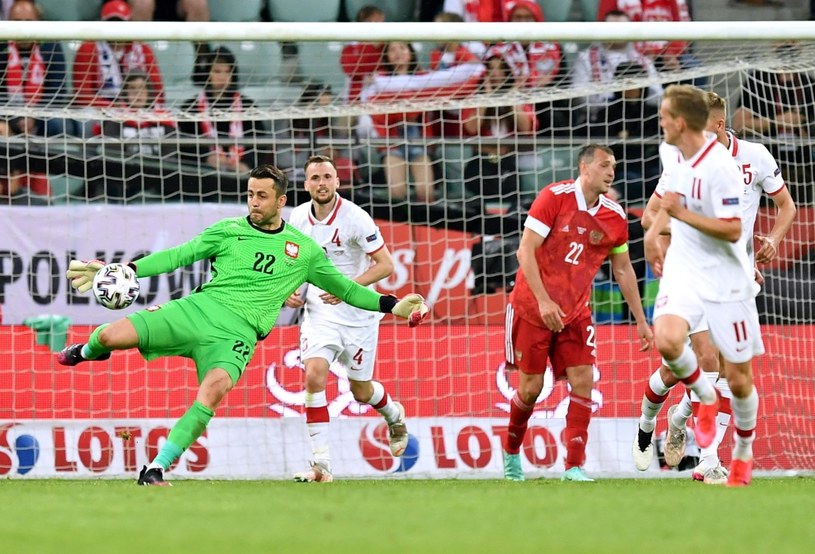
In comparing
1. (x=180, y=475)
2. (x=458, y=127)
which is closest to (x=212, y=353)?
(x=180, y=475)

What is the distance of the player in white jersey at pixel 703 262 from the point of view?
7.40 metres

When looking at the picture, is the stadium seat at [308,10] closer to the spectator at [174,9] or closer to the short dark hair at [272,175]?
the spectator at [174,9]

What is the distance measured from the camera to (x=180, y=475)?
1081 centimetres

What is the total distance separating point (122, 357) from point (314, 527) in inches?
238

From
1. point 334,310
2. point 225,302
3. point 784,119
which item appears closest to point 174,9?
point 334,310

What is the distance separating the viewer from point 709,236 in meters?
7.47

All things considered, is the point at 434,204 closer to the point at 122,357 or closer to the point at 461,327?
the point at 461,327

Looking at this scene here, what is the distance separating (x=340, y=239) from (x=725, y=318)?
134 inches

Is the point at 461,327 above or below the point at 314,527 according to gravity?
above

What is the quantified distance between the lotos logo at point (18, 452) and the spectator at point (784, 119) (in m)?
6.40

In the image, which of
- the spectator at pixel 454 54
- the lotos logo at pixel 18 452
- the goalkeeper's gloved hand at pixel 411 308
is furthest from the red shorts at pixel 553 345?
the lotos logo at pixel 18 452

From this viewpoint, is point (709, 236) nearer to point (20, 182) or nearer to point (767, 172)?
point (767, 172)

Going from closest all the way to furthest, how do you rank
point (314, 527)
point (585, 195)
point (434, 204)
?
point (314, 527) < point (585, 195) < point (434, 204)

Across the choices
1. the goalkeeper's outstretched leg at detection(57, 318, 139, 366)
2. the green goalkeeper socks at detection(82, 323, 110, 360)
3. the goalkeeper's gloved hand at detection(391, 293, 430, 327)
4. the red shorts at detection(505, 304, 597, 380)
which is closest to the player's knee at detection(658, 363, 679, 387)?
the red shorts at detection(505, 304, 597, 380)
